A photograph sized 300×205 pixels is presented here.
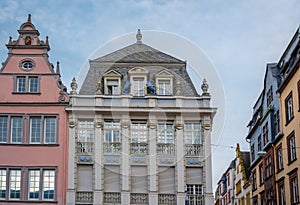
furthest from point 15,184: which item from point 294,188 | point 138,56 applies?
point 294,188

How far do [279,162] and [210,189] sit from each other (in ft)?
20.0

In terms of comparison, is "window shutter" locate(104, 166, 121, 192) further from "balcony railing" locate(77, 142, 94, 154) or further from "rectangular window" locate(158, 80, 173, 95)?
"rectangular window" locate(158, 80, 173, 95)

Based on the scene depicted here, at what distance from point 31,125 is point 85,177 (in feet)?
16.3

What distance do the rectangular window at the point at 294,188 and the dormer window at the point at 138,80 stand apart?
11.4m

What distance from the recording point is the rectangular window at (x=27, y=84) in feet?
136

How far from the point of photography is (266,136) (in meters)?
47.1

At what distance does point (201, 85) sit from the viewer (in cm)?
4203

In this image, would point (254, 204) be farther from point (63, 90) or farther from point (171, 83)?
point (63, 90)

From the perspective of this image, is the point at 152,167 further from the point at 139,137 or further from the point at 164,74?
the point at 164,74

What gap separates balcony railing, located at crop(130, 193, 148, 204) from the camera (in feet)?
129

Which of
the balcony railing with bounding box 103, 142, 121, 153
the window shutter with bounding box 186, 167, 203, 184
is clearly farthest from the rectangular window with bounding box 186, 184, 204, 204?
the balcony railing with bounding box 103, 142, 121, 153

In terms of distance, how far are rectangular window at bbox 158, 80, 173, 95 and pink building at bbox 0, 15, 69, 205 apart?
6.40m

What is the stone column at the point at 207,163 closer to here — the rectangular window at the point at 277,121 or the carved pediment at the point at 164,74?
the carved pediment at the point at 164,74

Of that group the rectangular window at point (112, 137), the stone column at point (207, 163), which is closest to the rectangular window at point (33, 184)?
the rectangular window at point (112, 137)
